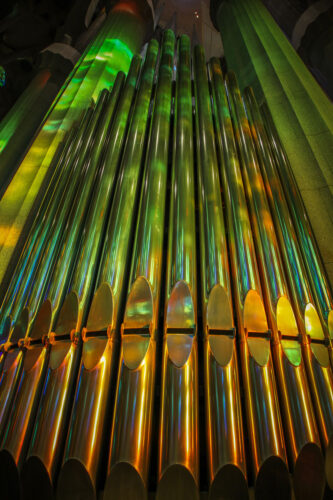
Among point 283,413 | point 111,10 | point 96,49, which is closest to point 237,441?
point 283,413

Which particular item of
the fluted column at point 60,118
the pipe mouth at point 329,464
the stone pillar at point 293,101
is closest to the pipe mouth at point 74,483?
the pipe mouth at point 329,464

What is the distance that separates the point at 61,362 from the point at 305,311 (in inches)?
49.5

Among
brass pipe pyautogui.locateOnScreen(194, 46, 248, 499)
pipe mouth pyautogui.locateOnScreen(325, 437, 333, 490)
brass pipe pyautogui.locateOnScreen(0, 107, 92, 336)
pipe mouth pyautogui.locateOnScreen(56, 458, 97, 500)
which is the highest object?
brass pipe pyautogui.locateOnScreen(0, 107, 92, 336)

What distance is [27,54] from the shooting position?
20.5 feet

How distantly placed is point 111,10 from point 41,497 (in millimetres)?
7691

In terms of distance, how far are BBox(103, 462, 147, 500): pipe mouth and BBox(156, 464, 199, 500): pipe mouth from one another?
7cm

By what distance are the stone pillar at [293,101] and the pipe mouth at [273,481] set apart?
4.16 feet

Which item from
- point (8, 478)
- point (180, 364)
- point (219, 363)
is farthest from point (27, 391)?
point (219, 363)

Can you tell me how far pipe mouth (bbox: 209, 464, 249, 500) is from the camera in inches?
42.3

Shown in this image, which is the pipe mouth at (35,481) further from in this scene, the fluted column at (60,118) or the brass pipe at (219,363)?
the fluted column at (60,118)

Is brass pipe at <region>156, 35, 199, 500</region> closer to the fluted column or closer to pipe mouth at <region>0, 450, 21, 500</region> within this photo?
pipe mouth at <region>0, 450, 21, 500</region>

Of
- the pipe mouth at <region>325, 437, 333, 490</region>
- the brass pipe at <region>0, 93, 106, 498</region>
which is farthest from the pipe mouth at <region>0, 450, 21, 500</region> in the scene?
the pipe mouth at <region>325, 437, 333, 490</region>

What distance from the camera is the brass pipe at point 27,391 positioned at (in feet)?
4.02

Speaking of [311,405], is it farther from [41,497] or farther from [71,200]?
[71,200]
